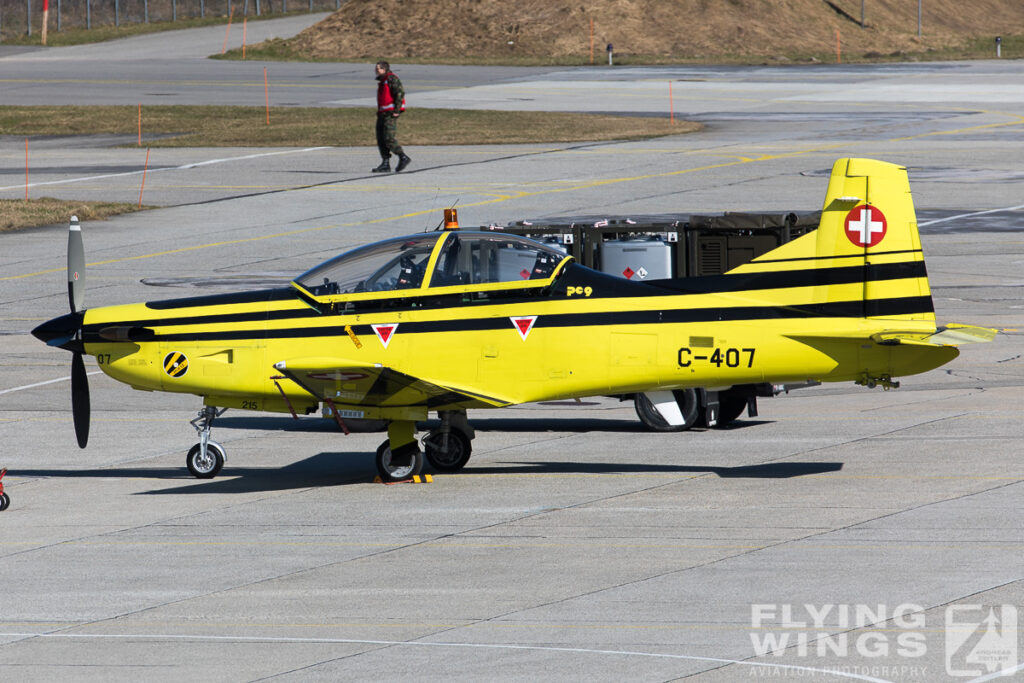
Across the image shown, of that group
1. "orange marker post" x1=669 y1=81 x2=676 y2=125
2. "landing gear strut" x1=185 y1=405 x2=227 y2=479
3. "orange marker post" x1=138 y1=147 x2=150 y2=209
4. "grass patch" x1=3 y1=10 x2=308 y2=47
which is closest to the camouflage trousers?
"orange marker post" x1=138 y1=147 x2=150 y2=209

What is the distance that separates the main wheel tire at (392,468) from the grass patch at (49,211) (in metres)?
21.0

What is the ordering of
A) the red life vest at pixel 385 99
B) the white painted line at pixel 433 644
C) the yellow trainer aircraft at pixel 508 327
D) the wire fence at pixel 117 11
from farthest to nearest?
the wire fence at pixel 117 11 → the red life vest at pixel 385 99 → the yellow trainer aircraft at pixel 508 327 → the white painted line at pixel 433 644

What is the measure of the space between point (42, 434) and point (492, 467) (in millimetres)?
5836

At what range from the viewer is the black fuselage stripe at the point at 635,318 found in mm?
14125

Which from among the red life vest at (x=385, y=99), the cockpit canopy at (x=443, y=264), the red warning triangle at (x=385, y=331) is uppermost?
the red life vest at (x=385, y=99)

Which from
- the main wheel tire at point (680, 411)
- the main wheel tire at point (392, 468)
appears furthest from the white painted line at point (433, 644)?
the main wheel tire at point (680, 411)

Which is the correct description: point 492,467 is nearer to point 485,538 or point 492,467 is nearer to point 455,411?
point 455,411

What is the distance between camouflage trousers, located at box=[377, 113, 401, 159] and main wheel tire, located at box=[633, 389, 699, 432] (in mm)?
22473

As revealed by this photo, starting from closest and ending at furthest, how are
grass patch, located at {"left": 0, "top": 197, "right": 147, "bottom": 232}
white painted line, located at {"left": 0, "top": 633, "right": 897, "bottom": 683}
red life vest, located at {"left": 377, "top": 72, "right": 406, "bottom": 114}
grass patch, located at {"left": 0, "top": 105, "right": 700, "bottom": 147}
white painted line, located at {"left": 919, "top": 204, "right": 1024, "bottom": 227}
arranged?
white painted line, located at {"left": 0, "top": 633, "right": 897, "bottom": 683} < white painted line, located at {"left": 919, "top": 204, "right": 1024, "bottom": 227} < grass patch, located at {"left": 0, "top": 197, "right": 147, "bottom": 232} < red life vest, located at {"left": 377, "top": 72, "right": 406, "bottom": 114} < grass patch, located at {"left": 0, "top": 105, "right": 700, "bottom": 147}

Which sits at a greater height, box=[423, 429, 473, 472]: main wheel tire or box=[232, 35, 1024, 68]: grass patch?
box=[232, 35, 1024, 68]: grass patch

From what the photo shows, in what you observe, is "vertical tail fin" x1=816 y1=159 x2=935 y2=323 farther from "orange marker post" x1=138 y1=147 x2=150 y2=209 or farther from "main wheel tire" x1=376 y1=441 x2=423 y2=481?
"orange marker post" x1=138 y1=147 x2=150 y2=209

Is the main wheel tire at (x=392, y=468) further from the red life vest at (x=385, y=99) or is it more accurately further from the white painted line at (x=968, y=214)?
the red life vest at (x=385, y=99)

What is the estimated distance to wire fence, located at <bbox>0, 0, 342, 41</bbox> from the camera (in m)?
90.4

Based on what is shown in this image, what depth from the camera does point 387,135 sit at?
38656 millimetres
